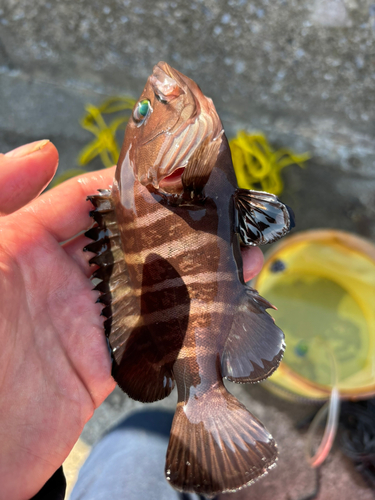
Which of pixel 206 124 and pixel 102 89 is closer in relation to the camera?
pixel 206 124

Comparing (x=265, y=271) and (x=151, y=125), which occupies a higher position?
(x=151, y=125)

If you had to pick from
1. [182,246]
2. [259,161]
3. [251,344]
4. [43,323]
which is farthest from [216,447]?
[259,161]

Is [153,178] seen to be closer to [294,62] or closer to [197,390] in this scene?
[197,390]

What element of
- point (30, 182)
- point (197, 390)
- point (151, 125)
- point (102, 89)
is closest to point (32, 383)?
point (197, 390)

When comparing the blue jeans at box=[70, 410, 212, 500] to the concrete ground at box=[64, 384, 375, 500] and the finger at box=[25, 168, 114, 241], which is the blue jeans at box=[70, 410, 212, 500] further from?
the finger at box=[25, 168, 114, 241]

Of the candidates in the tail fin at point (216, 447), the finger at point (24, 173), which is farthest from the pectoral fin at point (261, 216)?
the finger at point (24, 173)

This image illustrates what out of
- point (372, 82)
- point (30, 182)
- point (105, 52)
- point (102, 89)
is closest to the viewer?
point (30, 182)

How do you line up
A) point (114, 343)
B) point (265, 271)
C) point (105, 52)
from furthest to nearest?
point (105, 52) → point (265, 271) → point (114, 343)
